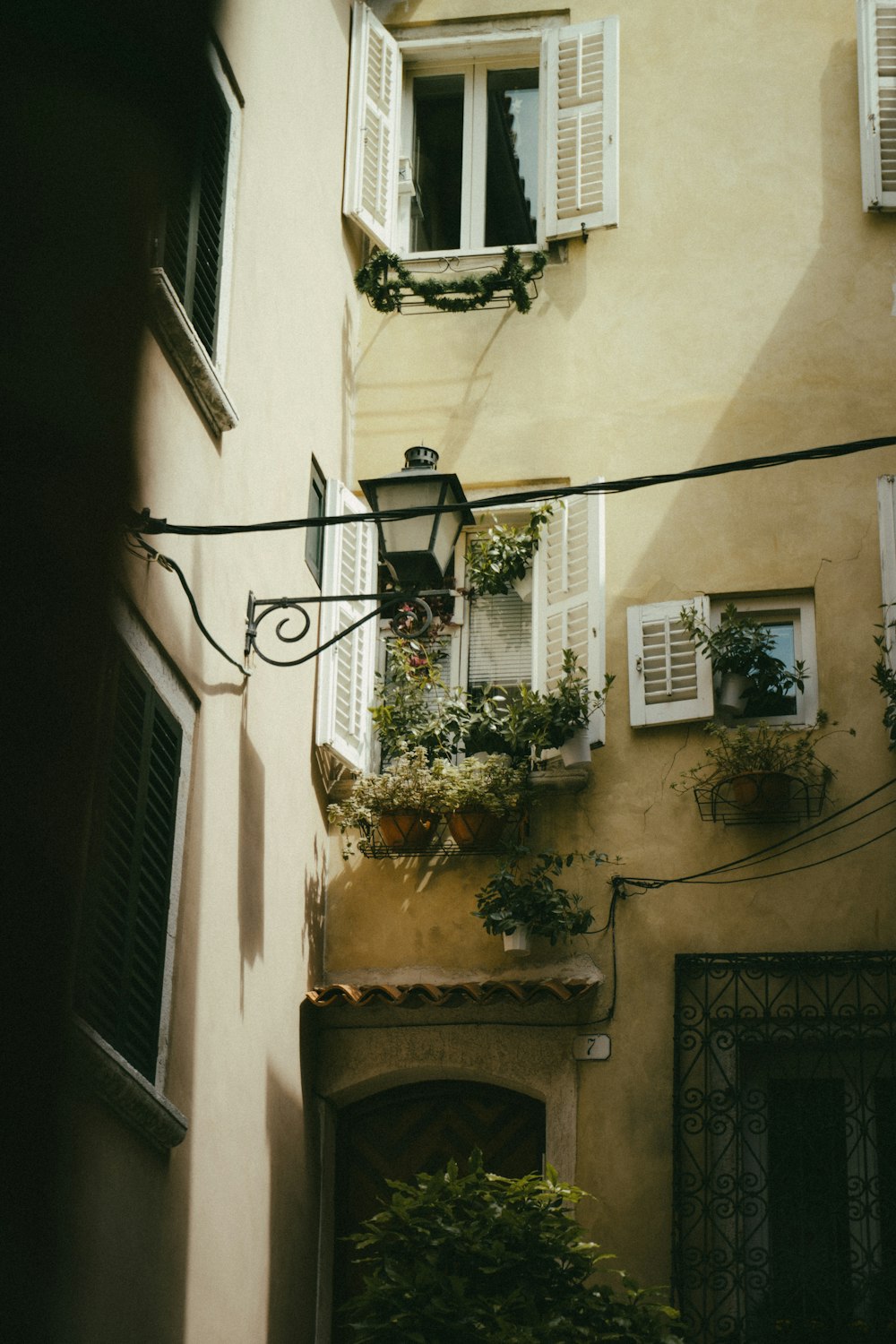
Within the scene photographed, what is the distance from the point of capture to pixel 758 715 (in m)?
8.20

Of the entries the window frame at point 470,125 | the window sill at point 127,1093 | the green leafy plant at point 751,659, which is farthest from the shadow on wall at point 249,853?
the window frame at point 470,125

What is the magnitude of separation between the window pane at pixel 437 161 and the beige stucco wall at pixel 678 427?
0.43 meters

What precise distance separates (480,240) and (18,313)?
16.7 ft

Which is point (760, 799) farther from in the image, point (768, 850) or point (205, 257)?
point (205, 257)

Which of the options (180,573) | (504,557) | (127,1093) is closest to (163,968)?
(127,1093)

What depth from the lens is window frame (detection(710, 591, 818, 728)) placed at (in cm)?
812

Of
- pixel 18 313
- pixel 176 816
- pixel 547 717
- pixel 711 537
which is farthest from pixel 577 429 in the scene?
pixel 18 313

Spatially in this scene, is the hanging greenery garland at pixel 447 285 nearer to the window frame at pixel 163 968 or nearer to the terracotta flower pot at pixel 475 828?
the terracotta flower pot at pixel 475 828

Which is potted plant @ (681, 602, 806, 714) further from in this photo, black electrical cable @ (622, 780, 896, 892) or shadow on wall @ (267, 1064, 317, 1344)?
shadow on wall @ (267, 1064, 317, 1344)

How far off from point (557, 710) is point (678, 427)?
1.75m

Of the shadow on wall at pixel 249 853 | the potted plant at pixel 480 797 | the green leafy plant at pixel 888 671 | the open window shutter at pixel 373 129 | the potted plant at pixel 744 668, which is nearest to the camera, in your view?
the shadow on wall at pixel 249 853

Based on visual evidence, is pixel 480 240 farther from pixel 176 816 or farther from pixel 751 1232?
pixel 751 1232

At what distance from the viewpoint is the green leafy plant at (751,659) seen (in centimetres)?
806

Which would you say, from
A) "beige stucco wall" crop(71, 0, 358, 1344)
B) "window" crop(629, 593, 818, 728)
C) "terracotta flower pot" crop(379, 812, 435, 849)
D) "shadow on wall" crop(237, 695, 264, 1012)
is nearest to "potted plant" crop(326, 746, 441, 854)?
"terracotta flower pot" crop(379, 812, 435, 849)
